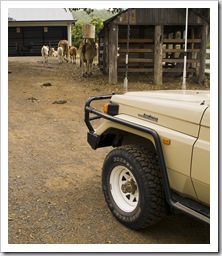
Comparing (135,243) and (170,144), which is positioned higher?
(170,144)

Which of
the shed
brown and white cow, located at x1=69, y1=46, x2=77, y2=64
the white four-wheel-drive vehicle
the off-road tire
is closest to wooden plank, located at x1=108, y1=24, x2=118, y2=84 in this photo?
brown and white cow, located at x1=69, y1=46, x2=77, y2=64

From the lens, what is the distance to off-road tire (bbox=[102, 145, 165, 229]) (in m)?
3.27

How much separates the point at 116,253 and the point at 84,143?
3.66 meters

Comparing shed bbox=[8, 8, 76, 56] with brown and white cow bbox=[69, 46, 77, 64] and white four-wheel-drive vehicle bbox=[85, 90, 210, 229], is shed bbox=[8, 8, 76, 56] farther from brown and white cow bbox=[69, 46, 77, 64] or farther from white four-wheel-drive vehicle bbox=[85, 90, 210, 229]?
white four-wheel-drive vehicle bbox=[85, 90, 210, 229]

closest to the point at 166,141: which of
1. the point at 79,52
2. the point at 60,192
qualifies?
the point at 60,192

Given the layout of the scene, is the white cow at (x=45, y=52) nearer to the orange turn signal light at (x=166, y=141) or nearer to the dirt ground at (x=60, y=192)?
the dirt ground at (x=60, y=192)

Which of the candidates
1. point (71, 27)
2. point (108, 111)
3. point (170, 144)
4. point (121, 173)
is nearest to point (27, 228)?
point (121, 173)

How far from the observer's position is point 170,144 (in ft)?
9.82

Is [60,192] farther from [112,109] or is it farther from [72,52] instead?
[72,52]

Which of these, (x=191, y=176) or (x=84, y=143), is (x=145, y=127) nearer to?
(x=191, y=176)

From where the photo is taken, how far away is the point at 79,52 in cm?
1617

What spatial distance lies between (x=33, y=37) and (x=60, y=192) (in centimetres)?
2935

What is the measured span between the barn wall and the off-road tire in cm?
2906

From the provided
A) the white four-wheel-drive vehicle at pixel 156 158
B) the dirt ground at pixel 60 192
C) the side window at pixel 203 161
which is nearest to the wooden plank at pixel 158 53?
the dirt ground at pixel 60 192
